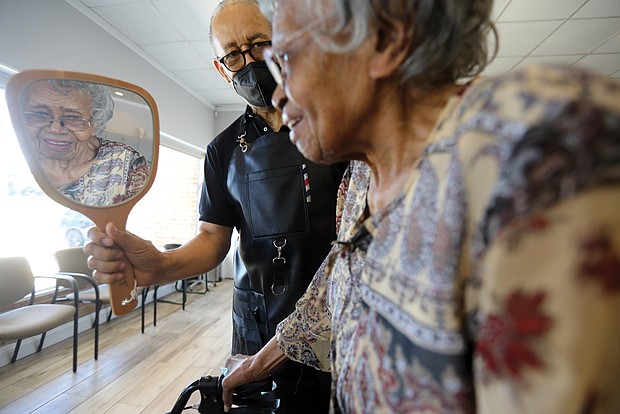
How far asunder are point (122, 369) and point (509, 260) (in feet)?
10.7

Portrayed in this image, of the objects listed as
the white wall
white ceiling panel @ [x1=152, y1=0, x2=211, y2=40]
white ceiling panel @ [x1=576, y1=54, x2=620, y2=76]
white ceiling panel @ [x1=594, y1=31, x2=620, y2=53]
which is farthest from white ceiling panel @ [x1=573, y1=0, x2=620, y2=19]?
the white wall

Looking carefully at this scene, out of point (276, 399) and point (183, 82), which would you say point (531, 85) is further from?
point (183, 82)

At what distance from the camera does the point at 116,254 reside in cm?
78

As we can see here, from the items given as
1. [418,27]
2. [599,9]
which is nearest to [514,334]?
[418,27]

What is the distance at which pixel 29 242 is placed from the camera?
3047 millimetres

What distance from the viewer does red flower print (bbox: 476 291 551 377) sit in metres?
0.29

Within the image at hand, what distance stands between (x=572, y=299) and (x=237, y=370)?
89cm

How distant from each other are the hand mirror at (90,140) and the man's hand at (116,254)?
1.3 inches

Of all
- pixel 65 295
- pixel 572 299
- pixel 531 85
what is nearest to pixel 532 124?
pixel 531 85

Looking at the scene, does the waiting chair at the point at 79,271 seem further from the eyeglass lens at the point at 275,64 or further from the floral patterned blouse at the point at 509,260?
A: the floral patterned blouse at the point at 509,260

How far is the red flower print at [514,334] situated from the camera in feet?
0.95

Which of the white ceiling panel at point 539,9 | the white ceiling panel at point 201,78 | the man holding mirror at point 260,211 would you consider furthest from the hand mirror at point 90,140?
the white ceiling panel at point 201,78

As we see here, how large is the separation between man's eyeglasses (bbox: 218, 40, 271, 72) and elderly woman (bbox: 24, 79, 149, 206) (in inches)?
18.0

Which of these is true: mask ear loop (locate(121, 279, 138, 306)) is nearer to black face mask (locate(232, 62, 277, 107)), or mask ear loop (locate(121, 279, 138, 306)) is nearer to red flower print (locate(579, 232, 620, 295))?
black face mask (locate(232, 62, 277, 107))
